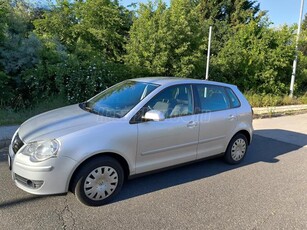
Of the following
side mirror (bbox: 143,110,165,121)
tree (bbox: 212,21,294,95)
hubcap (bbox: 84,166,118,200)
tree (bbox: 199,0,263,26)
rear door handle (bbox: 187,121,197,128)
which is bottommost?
hubcap (bbox: 84,166,118,200)

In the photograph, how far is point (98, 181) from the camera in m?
3.40

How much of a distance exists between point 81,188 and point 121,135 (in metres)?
0.77

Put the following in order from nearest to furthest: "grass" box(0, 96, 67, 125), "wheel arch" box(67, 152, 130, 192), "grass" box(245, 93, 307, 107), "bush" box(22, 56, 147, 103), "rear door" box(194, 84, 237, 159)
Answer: "wheel arch" box(67, 152, 130, 192) < "rear door" box(194, 84, 237, 159) < "grass" box(0, 96, 67, 125) < "bush" box(22, 56, 147, 103) < "grass" box(245, 93, 307, 107)

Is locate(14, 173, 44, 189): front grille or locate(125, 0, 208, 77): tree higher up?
locate(125, 0, 208, 77): tree

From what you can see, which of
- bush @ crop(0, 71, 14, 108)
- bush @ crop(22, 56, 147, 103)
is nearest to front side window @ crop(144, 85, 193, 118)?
bush @ crop(22, 56, 147, 103)

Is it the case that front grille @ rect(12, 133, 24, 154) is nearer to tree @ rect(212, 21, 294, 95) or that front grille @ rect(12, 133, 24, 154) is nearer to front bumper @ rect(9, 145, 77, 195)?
front bumper @ rect(9, 145, 77, 195)

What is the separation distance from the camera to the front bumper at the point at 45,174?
3082 mm

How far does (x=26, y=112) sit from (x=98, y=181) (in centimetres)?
477

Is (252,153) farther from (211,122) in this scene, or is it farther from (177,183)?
(177,183)

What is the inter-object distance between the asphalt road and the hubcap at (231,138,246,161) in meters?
0.29

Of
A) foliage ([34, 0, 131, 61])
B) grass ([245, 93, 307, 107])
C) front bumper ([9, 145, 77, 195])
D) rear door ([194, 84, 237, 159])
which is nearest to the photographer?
front bumper ([9, 145, 77, 195])

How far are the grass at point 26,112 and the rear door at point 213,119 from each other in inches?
176

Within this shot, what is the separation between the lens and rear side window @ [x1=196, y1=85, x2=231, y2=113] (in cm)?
448

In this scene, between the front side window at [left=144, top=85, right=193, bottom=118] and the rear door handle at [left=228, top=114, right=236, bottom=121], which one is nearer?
the front side window at [left=144, top=85, right=193, bottom=118]
